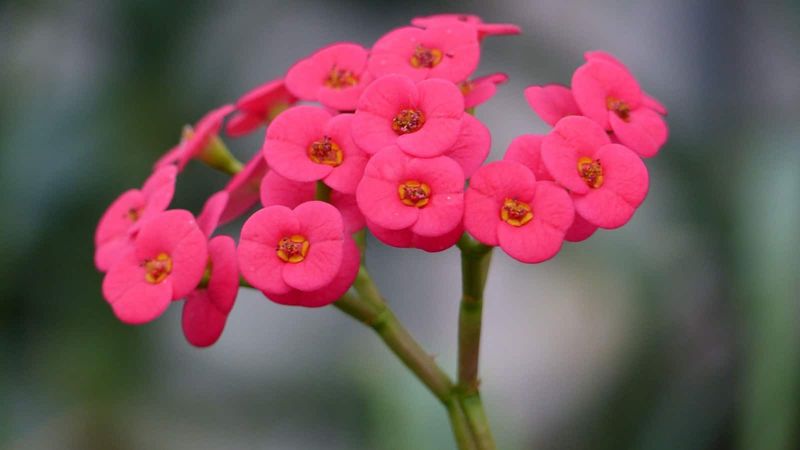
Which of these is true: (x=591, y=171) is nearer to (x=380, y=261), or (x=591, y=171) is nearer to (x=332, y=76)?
(x=332, y=76)

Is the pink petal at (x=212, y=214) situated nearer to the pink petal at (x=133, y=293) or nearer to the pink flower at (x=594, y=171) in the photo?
the pink petal at (x=133, y=293)

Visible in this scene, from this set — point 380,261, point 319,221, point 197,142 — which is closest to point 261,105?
point 197,142

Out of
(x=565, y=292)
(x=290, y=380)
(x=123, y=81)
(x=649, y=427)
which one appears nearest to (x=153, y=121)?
(x=123, y=81)

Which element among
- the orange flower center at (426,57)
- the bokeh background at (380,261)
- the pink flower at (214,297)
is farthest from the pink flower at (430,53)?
the bokeh background at (380,261)

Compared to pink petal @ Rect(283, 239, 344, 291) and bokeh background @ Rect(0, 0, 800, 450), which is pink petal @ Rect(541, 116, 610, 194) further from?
bokeh background @ Rect(0, 0, 800, 450)

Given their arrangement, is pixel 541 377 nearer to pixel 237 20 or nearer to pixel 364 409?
pixel 364 409

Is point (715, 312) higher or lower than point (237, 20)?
lower
